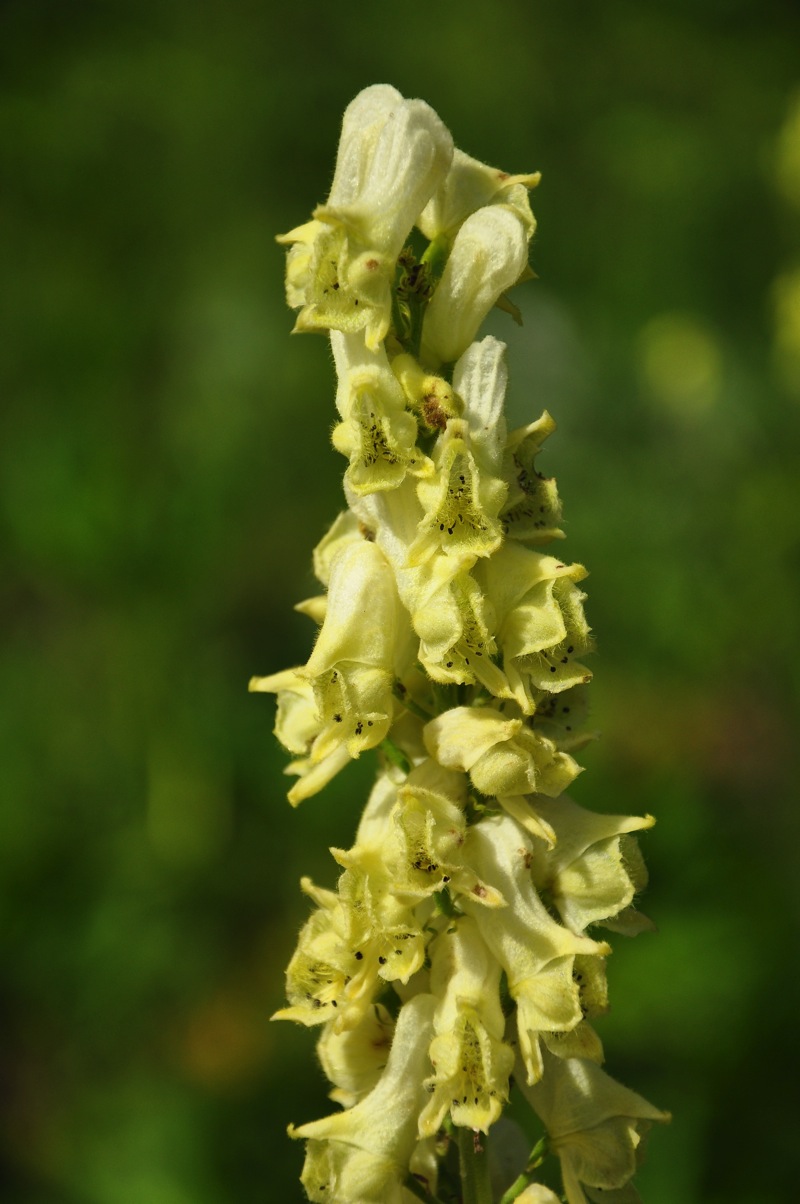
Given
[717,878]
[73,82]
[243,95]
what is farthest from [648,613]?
[73,82]

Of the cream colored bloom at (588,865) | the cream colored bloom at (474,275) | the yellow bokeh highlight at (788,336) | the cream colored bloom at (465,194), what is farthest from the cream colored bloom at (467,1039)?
the yellow bokeh highlight at (788,336)

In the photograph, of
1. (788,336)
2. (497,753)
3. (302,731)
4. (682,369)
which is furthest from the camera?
(682,369)

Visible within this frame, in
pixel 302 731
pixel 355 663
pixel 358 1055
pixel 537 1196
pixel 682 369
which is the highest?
pixel 682 369

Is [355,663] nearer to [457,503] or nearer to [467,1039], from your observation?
[457,503]

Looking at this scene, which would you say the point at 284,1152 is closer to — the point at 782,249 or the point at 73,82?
the point at 782,249

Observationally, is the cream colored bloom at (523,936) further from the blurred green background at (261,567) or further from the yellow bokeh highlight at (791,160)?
the yellow bokeh highlight at (791,160)

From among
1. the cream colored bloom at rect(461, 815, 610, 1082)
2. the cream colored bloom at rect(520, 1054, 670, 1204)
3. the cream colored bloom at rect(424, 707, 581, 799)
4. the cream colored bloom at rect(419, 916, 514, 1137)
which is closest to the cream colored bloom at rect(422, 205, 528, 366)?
the cream colored bloom at rect(424, 707, 581, 799)

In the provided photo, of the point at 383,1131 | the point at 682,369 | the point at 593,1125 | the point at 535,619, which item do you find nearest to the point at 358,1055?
the point at 383,1131

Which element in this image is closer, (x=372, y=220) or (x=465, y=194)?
(x=372, y=220)
